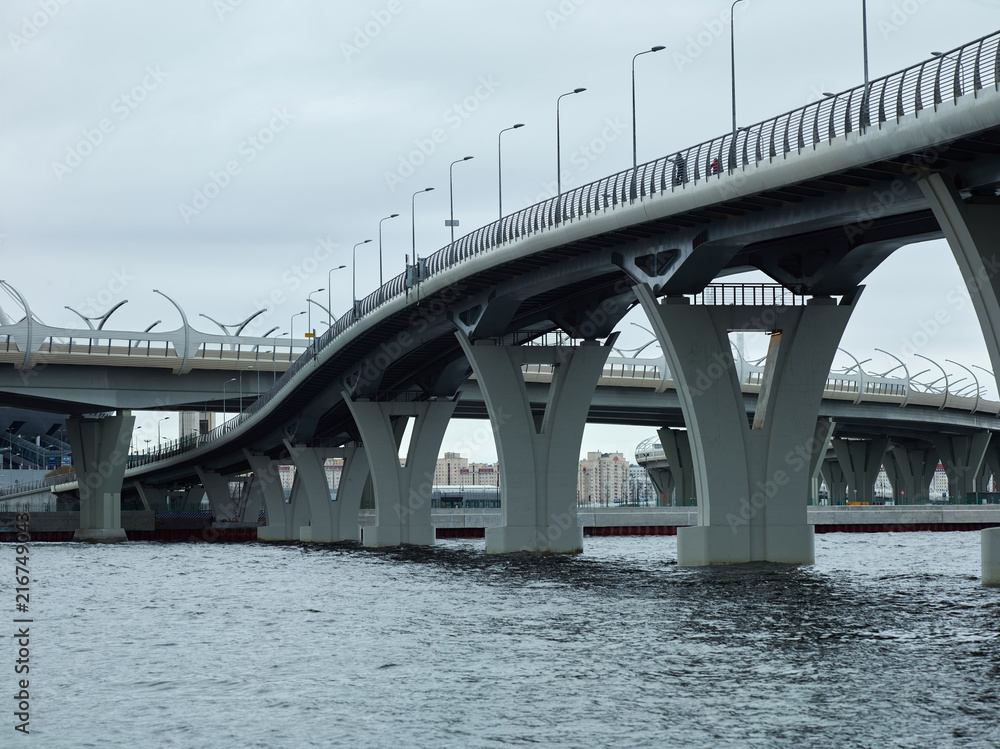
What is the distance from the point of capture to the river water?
53.7 ft

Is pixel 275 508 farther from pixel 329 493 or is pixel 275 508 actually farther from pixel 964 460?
pixel 964 460

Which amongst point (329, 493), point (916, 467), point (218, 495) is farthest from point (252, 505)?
point (916, 467)

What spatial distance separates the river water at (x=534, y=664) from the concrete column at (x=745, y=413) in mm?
1629

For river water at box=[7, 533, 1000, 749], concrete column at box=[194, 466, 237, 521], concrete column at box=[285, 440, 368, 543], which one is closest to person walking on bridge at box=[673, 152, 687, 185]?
river water at box=[7, 533, 1000, 749]

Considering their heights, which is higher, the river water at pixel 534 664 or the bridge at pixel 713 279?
the bridge at pixel 713 279

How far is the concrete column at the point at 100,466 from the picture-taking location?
96.1 m

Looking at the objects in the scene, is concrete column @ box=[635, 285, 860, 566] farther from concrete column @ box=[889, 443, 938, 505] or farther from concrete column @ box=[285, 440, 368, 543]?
concrete column @ box=[889, 443, 938, 505]

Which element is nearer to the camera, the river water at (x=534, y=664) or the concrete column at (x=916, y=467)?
the river water at (x=534, y=664)

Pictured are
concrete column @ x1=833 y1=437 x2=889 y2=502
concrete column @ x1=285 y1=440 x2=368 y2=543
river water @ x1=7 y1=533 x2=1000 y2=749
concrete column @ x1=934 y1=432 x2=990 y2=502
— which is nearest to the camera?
river water @ x1=7 y1=533 x2=1000 y2=749

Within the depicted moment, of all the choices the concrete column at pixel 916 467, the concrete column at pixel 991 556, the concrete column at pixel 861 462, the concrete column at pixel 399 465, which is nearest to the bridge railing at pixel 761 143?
the concrete column at pixel 991 556

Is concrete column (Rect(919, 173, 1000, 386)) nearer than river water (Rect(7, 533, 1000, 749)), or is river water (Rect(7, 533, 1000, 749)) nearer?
river water (Rect(7, 533, 1000, 749))

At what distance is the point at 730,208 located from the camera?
35625 mm

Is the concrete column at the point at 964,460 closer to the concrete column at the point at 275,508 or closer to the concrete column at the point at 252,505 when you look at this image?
the concrete column at the point at 275,508

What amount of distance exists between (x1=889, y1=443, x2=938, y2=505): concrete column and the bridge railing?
11031 centimetres
